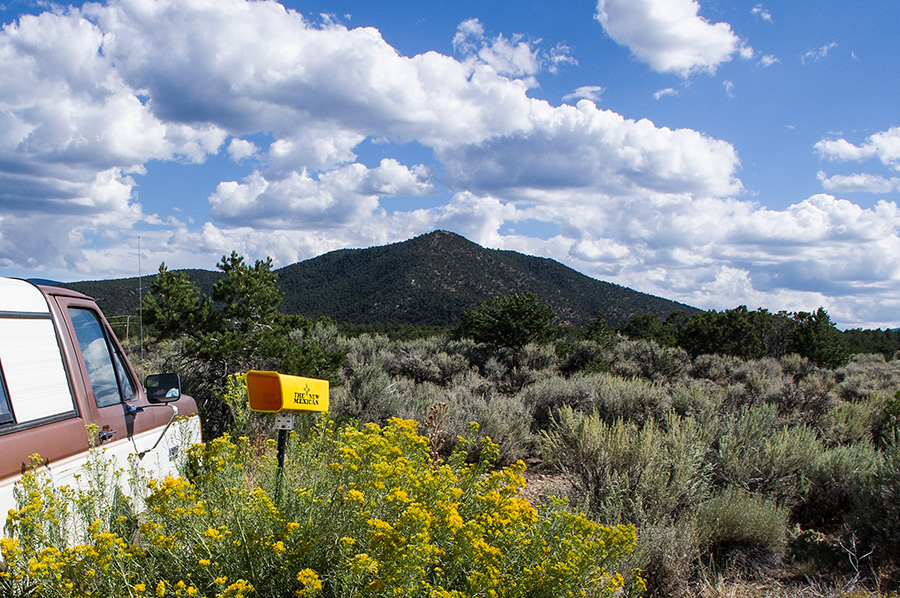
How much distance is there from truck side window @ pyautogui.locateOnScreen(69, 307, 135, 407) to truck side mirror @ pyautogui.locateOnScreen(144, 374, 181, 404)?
12cm

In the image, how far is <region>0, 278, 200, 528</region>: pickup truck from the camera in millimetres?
2277

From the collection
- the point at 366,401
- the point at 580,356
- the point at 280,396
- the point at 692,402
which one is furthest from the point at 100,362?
the point at 580,356

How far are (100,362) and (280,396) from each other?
1.25m

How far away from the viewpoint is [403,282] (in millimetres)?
57781

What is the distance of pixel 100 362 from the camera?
3.09m

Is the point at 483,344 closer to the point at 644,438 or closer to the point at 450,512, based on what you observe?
the point at 644,438

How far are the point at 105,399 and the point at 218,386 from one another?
5307 mm

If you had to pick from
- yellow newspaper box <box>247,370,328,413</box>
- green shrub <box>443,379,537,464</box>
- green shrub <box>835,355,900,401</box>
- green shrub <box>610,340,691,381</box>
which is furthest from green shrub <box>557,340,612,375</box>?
yellow newspaper box <box>247,370,328,413</box>

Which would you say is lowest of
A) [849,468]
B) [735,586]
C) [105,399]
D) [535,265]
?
[735,586]

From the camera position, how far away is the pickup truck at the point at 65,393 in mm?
2277

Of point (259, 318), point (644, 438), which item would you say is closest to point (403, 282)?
point (259, 318)

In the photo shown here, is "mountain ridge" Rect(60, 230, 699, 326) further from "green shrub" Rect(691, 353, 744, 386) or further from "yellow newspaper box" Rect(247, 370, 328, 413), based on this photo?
"yellow newspaper box" Rect(247, 370, 328, 413)

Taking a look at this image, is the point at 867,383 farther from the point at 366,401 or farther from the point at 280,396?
the point at 280,396

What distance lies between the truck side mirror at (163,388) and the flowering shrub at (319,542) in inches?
32.1
